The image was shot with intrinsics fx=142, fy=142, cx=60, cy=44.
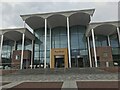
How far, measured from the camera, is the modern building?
28.0 metres

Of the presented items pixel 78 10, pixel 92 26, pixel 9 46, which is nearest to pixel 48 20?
pixel 78 10

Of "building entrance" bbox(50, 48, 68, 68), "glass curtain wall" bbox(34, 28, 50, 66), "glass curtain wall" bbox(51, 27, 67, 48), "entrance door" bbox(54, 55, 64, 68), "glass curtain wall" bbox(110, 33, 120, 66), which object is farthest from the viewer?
"glass curtain wall" bbox(34, 28, 50, 66)

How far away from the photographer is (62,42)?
31.8 meters

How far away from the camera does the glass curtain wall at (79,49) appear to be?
101 feet

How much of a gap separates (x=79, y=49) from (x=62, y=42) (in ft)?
13.4

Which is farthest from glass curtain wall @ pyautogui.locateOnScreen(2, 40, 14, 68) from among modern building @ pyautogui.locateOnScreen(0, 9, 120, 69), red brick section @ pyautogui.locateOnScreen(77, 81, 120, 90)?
red brick section @ pyautogui.locateOnScreen(77, 81, 120, 90)

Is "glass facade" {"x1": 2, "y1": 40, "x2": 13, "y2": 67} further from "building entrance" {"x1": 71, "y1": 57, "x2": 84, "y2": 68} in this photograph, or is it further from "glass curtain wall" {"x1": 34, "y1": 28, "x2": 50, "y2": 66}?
"building entrance" {"x1": 71, "y1": 57, "x2": 84, "y2": 68}

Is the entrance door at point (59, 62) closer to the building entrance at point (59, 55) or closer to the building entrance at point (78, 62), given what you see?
the building entrance at point (59, 55)

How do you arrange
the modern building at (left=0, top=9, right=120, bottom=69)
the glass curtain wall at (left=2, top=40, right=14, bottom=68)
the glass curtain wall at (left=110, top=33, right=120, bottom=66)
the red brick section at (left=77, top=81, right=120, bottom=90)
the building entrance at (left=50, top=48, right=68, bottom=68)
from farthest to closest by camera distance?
1. the glass curtain wall at (left=2, top=40, right=14, bottom=68)
2. the glass curtain wall at (left=110, top=33, right=120, bottom=66)
3. the building entrance at (left=50, top=48, right=68, bottom=68)
4. the modern building at (left=0, top=9, right=120, bottom=69)
5. the red brick section at (left=77, top=81, right=120, bottom=90)

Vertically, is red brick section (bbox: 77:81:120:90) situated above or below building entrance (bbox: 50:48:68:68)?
below

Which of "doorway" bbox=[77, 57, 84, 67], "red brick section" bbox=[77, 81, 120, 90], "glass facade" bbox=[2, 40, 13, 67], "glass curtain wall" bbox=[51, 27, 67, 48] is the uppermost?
"glass curtain wall" bbox=[51, 27, 67, 48]

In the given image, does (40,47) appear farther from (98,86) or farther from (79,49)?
(98,86)

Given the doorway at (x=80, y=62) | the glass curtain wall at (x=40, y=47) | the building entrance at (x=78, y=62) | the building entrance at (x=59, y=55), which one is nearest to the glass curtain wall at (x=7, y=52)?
the glass curtain wall at (x=40, y=47)

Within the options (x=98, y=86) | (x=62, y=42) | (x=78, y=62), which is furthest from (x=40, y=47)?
(x=98, y=86)
